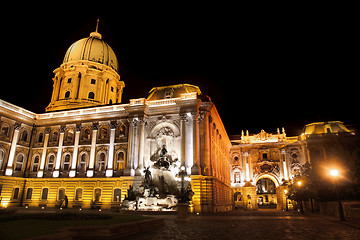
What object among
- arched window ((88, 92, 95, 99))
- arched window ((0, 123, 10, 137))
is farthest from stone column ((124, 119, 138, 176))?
arched window ((88, 92, 95, 99))

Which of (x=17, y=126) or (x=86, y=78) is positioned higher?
(x=86, y=78)

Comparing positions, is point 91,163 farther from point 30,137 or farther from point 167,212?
point 167,212

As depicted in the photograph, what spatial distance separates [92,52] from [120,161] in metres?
29.0

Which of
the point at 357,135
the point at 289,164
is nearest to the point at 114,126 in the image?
the point at 289,164

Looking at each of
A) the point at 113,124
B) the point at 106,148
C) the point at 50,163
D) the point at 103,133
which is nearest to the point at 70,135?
the point at 50,163

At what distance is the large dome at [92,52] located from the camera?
191 feet

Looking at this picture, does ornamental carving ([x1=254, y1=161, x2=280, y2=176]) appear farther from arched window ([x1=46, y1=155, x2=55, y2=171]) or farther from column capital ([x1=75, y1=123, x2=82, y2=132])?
arched window ([x1=46, y1=155, x2=55, y2=171])

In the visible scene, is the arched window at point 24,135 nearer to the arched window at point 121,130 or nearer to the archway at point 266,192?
the arched window at point 121,130

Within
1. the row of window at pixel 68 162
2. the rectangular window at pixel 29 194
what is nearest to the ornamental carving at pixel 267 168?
the row of window at pixel 68 162

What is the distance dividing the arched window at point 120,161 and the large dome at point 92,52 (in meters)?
26.2

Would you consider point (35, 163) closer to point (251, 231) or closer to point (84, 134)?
point (84, 134)

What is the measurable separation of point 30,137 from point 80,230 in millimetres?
41181

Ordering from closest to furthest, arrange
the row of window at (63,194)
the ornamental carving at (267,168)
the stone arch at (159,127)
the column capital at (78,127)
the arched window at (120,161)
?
the row of window at (63,194) < the stone arch at (159,127) < the arched window at (120,161) < the column capital at (78,127) < the ornamental carving at (267,168)

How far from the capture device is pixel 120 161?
40.6 m
